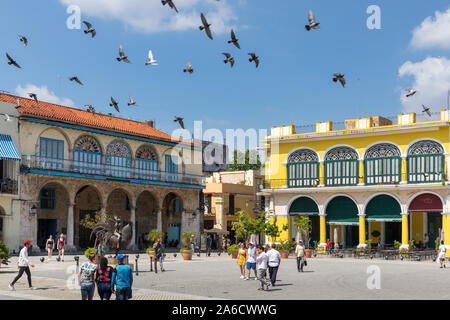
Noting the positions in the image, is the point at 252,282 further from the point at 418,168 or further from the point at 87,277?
the point at 418,168

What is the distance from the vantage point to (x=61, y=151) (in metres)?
41.2

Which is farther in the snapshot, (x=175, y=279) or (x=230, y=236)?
(x=230, y=236)

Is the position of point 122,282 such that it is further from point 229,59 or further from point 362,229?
point 362,229

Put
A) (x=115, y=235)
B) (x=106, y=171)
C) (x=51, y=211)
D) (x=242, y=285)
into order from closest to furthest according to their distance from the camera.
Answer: (x=242, y=285), (x=115, y=235), (x=51, y=211), (x=106, y=171)

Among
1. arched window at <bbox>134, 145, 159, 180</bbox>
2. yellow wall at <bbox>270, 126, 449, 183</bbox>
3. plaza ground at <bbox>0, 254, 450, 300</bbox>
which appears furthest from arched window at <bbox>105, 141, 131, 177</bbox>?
plaza ground at <bbox>0, 254, 450, 300</bbox>

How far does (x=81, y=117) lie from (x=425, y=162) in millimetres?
23743

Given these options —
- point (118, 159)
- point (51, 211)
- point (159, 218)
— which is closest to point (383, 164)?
point (159, 218)

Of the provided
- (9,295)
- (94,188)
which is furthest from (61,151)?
(9,295)

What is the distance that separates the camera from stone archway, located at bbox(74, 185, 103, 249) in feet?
145

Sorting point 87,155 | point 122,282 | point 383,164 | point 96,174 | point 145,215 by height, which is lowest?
point 122,282

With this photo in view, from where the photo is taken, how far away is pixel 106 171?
4353 cm
